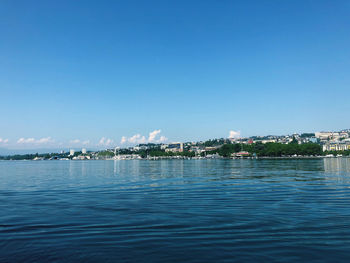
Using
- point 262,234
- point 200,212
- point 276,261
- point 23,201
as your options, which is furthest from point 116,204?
point 276,261

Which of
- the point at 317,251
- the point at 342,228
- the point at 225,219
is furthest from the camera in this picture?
the point at 225,219

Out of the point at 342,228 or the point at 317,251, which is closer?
the point at 317,251

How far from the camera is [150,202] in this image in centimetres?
1823

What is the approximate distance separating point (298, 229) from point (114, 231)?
717cm

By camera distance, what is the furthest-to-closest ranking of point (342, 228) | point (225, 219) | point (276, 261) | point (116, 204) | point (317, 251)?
point (116, 204)
point (225, 219)
point (342, 228)
point (317, 251)
point (276, 261)

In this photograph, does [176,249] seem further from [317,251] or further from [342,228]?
[342,228]

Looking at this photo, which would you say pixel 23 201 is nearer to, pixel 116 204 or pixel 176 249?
pixel 116 204

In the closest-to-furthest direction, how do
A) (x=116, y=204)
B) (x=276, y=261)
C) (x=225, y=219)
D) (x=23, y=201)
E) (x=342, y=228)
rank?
1. (x=276, y=261)
2. (x=342, y=228)
3. (x=225, y=219)
4. (x=116, y=204)
5. (x=23, y=201)

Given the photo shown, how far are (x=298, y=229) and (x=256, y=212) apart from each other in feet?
10.9

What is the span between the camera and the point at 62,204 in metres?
18.1

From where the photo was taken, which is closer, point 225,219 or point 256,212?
point 225,219

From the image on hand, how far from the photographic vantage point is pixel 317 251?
8836 mm

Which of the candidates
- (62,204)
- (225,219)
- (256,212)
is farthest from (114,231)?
(62,204)

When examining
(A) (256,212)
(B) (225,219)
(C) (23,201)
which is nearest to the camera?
(B) (225,219)
